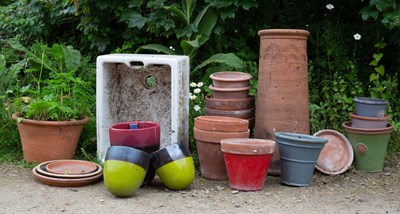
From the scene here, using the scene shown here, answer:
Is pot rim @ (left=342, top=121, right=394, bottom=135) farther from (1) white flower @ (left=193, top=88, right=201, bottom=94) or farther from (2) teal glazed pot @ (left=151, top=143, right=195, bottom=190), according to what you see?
(2) teal glazed pot @ (left=151, top=143, right=195, bottom=190)

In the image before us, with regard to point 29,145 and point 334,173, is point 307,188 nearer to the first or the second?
point 334,173

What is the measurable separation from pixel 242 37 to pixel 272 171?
7.08 feet

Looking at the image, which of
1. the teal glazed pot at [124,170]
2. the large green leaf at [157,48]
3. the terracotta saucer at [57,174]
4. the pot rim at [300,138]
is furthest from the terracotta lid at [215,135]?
the large green leaf at [157,48]

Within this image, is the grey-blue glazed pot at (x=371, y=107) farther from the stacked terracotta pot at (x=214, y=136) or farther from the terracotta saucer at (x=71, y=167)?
the terracotta saucer at (x=71, y=167)

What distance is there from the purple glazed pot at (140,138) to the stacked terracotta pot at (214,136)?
1.32 ft

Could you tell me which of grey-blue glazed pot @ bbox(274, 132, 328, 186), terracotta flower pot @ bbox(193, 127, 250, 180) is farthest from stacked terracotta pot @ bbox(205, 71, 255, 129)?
grey-blue glazed pot @ bbox(274, 132, 328, 186)

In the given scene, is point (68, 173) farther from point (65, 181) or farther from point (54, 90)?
point (54, 90)

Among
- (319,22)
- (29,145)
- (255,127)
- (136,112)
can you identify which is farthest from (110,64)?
(319,22)

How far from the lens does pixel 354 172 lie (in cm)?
502

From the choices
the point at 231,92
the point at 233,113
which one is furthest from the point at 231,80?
the point at 233,113

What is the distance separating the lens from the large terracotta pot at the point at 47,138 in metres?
4.91

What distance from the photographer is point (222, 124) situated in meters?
4.62

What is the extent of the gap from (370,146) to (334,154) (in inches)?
12.3

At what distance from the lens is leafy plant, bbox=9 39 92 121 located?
16.3ft
